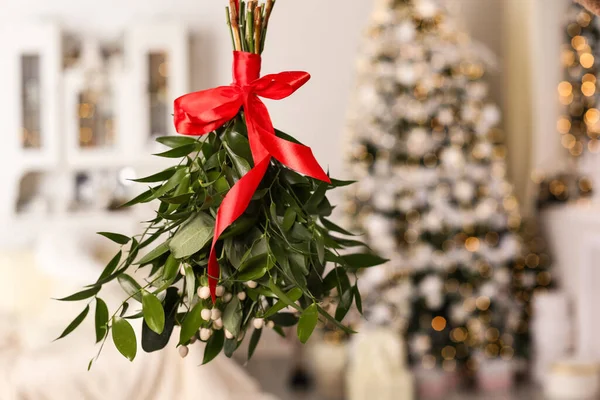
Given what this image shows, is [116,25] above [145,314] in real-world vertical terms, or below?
above

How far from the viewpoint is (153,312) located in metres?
0.80

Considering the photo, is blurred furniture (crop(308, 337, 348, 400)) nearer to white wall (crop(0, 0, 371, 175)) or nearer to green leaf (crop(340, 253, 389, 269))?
white wall (crop(0, 0, 371, 175))

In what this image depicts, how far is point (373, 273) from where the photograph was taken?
412 cm

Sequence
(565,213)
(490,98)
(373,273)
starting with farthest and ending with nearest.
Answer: (490,98) < (565,213) < (373,273)

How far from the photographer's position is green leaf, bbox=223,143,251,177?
32.6 inches

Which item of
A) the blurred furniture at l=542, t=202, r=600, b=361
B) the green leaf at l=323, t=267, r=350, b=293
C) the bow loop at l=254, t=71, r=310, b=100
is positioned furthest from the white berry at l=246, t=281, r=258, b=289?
the blurred furniture at l=542, t=202, r=600, b=361

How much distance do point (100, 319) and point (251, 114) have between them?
0.99 ft

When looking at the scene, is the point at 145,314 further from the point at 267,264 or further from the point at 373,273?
the point at 373,273

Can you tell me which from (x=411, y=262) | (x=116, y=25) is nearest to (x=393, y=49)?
(x=411, y=262)

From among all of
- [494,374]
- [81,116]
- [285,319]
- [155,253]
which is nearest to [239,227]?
[155,253]

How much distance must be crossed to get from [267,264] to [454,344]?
3.61 metres

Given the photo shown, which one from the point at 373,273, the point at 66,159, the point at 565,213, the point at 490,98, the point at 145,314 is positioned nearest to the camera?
the point at 145,314

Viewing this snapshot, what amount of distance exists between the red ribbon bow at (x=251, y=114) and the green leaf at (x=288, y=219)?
5cm

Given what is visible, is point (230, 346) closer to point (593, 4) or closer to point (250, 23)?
point (250, 23)
